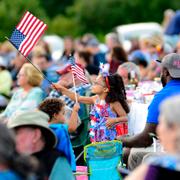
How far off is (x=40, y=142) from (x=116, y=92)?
399 cm

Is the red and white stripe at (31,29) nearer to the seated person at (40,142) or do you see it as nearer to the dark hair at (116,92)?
the dark hair at (116,92)

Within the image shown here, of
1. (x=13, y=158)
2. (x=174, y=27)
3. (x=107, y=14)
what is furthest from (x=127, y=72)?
(x=107, y=14)

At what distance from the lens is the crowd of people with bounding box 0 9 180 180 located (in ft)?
18.3

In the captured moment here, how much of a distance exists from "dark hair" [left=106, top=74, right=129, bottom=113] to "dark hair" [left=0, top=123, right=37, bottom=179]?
4981mm

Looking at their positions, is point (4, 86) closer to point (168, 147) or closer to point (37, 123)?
point (37, 123)

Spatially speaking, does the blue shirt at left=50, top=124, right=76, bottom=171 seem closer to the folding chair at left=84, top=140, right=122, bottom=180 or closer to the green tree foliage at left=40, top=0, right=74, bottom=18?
the folding chair at left=84, top=140, right=122, bottom=180

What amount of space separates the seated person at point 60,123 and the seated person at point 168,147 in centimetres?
165

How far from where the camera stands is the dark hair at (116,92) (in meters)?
10.6

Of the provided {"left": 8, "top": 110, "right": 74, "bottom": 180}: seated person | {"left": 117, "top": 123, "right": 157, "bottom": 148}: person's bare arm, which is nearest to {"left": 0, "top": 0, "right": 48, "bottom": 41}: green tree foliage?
{"left": 117, "top": 123, "right": 157, "bottom": 148}: person's bare arm

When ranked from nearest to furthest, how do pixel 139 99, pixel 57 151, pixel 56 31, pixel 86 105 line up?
pixel 57 151 → pixel 139 99 → pixel 86 105 → pixel 56 31

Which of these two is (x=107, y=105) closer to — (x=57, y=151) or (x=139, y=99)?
(x=139, y=99)

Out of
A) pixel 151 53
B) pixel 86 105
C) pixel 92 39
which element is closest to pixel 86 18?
pixel 92 39

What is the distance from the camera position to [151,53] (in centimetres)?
1764

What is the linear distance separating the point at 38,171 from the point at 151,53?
12.1 meters
